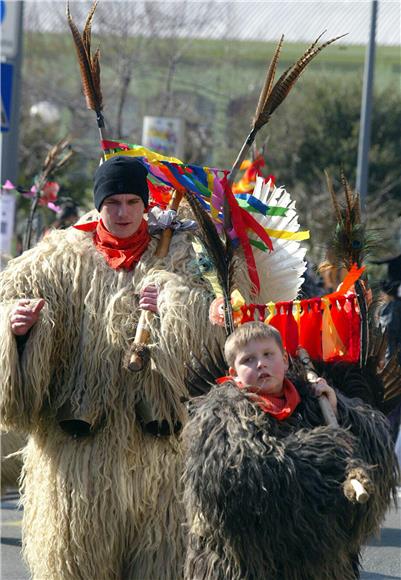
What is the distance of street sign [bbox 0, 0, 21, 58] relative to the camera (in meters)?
12.6

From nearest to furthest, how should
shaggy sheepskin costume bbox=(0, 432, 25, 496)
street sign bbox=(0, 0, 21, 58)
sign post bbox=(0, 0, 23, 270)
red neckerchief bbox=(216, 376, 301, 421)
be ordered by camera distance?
red neckerchief bbox=(216, 376, 301, 421) → shaggy sheepskin costume bbox=(0, 432, 25, 496) → sign post bbox=(0, 0, 23, 270) → street sign bbox=(0, 0, 21, 58)

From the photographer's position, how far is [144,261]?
4805 millimetres

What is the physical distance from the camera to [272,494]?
3.69 metres

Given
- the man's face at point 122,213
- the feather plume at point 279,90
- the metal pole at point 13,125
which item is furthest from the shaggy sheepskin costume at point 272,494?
the metal pole at point 13,125

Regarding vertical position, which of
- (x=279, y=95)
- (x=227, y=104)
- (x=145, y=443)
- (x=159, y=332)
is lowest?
(x=145, y=443)

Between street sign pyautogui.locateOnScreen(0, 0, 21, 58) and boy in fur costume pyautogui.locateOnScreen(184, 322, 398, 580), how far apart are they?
9.31 meters

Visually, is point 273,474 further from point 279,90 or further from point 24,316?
point 279,90

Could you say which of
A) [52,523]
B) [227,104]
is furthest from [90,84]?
[227,104]

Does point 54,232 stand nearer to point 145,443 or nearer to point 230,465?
point 145,443

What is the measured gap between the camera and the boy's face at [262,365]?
387cm

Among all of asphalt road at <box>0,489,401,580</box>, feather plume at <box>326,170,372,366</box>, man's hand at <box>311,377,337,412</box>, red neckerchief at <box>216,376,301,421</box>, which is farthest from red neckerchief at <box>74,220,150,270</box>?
asphalt road at <box>0,489,401,580</box>

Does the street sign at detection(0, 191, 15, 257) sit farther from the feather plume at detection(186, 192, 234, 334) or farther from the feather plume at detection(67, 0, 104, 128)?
the feather plume at detection(186, 192, 234, 334)

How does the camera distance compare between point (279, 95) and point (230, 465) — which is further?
point (279, 95)

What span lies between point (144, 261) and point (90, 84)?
0.77 m
